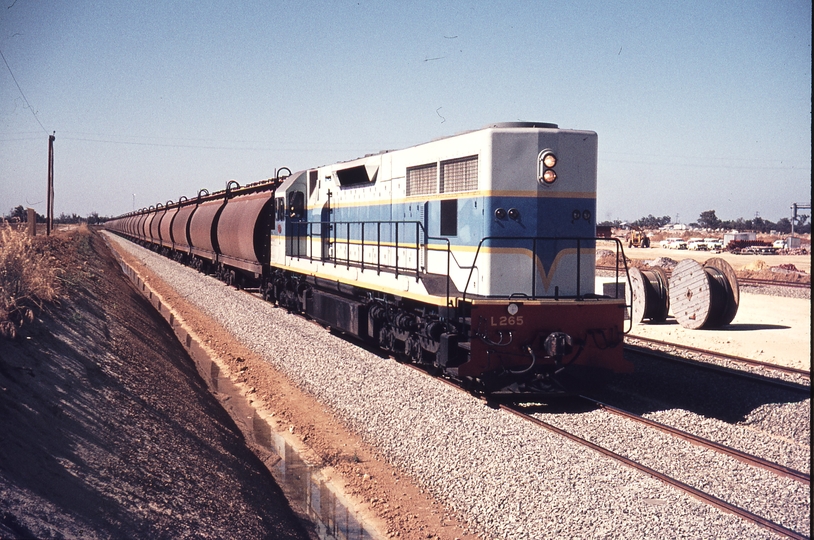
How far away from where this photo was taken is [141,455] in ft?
19.1

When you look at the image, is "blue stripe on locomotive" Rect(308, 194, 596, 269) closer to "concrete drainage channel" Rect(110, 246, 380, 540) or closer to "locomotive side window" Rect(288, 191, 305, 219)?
"concrete drainage channel" Rect(110, 246, 380, 540)

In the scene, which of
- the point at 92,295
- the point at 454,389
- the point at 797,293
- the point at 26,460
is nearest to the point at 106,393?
the point at 26,460

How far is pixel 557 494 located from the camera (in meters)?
5.82

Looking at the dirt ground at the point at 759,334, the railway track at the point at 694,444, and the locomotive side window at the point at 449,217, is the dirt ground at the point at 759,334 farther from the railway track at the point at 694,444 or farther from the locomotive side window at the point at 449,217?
the locomotive side window at the point at 449,217

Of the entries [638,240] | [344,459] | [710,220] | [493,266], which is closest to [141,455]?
[344,459]

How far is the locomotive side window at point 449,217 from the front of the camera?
9.85 meters

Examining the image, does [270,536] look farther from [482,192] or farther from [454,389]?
[482,192]

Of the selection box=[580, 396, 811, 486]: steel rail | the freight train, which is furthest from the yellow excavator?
box=[580, 396, 811, 486]: steel rail

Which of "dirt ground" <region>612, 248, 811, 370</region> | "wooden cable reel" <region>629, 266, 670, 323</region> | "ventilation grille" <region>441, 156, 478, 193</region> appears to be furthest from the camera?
"wooden cable reel" <region>629, 266, 670, 323</region>

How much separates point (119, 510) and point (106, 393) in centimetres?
289

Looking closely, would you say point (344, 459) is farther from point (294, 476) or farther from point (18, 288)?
point (18, 288)

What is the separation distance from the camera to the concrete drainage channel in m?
6.20

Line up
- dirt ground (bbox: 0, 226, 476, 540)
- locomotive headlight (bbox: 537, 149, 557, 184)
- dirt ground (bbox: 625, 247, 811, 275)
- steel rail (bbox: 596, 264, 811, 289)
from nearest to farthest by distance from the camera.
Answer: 1. dirt ground (bbox: 0, 226, 476, 540)
2. locomotive headlight (bbox: 537, 149, 557, 184)
3. steel rail (bbox: 596, 264, 811, 289)
4. dirt ground (bbox: 625, 247, 811, 275)

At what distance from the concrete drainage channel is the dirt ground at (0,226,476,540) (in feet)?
0.43
